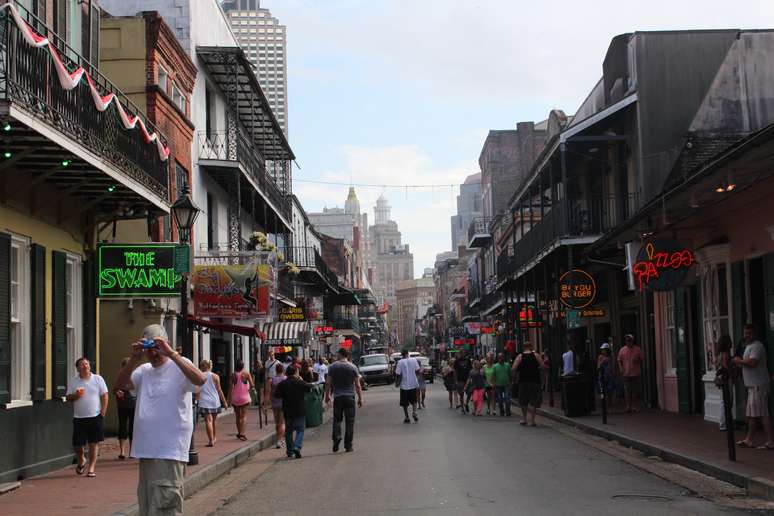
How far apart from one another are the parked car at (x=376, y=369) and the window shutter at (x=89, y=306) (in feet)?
119

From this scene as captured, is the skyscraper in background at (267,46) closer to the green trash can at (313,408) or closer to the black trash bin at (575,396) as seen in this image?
the green trash can at (313,408)

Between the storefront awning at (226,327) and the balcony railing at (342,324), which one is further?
the balcony railing at (342,324)

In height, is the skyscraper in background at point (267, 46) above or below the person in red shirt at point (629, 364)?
above

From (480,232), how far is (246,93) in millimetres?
32476

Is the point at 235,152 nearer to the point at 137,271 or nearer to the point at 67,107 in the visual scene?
the point at 137,271

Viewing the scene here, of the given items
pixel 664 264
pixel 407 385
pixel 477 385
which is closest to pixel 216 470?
pixel 664 264

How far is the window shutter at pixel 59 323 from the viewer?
15.7m

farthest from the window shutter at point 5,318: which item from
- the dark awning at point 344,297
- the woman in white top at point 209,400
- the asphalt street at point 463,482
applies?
the dark awning at point 344,297

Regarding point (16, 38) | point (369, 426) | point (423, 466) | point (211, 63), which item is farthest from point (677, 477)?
point (211, 63)

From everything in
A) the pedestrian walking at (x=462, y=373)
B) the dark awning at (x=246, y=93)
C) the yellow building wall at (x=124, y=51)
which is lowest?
the pedestrian walking at (x=462, y=373)

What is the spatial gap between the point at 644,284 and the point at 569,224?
867cm

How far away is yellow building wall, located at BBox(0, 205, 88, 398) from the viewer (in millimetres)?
13945

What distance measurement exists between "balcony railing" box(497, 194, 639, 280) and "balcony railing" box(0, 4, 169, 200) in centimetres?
1202

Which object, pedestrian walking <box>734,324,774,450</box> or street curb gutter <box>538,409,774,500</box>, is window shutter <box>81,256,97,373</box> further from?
pedestrian walking <box>734,324,774,450</box>
